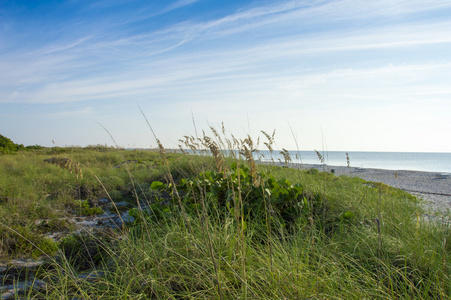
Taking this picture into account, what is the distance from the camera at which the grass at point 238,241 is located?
1920 millimetres

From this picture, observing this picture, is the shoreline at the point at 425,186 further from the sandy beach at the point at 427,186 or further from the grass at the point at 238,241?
the grass at the point at 238,241

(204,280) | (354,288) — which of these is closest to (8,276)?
(204,280)

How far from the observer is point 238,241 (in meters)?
1.73

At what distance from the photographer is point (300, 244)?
2740mm

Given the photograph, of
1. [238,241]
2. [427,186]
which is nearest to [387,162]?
[427,186]

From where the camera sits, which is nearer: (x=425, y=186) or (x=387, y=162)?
(x=425, y=186)

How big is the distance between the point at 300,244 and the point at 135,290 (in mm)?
1437

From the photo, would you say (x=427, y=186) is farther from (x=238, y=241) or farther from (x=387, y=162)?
(x=387, y=162)

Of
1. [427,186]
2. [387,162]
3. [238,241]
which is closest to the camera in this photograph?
[238,241]

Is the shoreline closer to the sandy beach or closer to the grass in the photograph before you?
the sandy beach

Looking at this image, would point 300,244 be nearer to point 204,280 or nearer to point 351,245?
point 351,245

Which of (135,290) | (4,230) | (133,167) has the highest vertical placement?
(133,167)

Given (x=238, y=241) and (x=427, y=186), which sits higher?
(x=238, y=241)

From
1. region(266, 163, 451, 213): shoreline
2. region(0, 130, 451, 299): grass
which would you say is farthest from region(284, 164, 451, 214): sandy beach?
region(0, 130, 451, 299): grass
